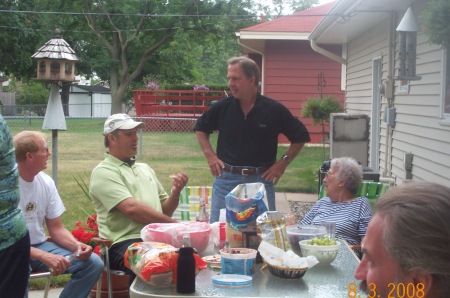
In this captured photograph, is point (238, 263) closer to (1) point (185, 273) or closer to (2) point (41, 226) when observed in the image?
(1) point (185, 273)

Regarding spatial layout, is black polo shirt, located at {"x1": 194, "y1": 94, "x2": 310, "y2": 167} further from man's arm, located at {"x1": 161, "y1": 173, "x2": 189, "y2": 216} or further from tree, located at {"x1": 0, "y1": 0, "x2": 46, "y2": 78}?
tree, located at {"x1": 0, "y1": 0, "x2": 46, "y2": 78}

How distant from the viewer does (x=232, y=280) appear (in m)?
2.79

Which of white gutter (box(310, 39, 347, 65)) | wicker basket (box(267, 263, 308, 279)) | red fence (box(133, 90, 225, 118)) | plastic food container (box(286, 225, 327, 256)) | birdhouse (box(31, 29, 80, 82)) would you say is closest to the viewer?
wicker basket (box(267, 263, 308, 279))

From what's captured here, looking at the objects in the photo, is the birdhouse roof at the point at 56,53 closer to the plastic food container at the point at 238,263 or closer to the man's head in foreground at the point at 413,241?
the plastic food container at the point at 238,263

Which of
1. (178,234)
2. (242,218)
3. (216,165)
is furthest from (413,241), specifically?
(216,165)

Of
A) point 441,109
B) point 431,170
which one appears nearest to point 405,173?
point 431,170

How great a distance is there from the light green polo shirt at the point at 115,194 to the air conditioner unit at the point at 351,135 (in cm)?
615

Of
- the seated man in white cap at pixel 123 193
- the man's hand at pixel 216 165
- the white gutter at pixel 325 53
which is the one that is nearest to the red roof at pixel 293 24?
the white gutter at pixel 325 53

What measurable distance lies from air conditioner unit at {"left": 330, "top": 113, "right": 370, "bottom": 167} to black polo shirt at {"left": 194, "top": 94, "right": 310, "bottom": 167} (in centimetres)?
519

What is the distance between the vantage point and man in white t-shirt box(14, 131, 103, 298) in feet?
12.6

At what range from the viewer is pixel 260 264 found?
3.13m

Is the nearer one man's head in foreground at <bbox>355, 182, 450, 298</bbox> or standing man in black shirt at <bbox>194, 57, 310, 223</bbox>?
man's head in foreground at <bbox>355, 182, 450, 298</bbox>

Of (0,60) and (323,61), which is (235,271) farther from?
(0,60)
